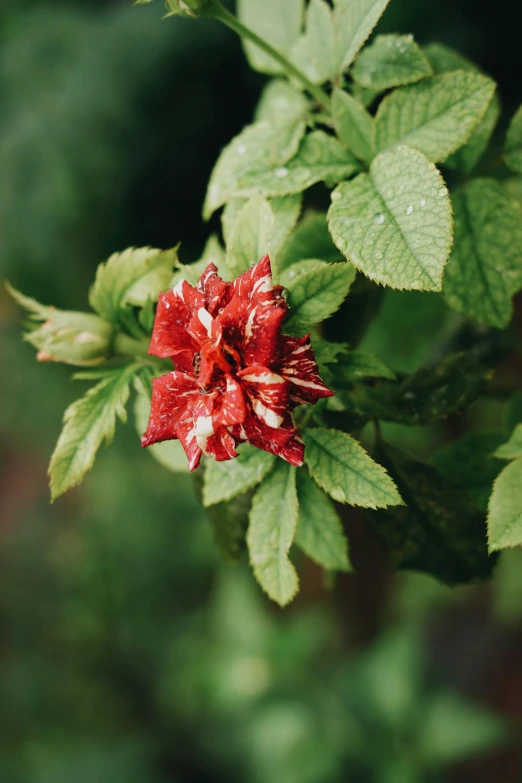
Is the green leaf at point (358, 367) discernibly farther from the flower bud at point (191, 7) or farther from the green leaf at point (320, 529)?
the flower bud at point (191, 7)

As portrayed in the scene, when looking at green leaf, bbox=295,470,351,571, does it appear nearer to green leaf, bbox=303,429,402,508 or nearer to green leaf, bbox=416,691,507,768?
green leaf, bbox=303,429,402,508

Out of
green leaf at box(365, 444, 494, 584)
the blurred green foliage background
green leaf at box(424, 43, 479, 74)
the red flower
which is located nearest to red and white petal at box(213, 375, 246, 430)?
the red flower

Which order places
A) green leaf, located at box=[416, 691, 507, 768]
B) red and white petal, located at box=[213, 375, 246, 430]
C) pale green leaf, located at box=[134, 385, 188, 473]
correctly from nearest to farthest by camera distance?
red and white petal, located at box=[213, 375, 246, 430] < pale green leaf, located at box=[134, 385, 188, 473] < green leaf, located at box=[416, 691, 507, 768]

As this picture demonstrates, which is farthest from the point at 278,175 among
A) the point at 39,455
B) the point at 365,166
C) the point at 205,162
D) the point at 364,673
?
the point at 39,455

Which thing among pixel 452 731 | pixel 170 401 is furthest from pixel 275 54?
pixel 452 731

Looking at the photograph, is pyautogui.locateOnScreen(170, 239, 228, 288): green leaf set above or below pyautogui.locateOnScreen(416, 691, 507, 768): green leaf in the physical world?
above

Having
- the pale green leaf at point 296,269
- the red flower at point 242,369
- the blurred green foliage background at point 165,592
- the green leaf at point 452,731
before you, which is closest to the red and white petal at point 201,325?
the red flower at point 242,369
